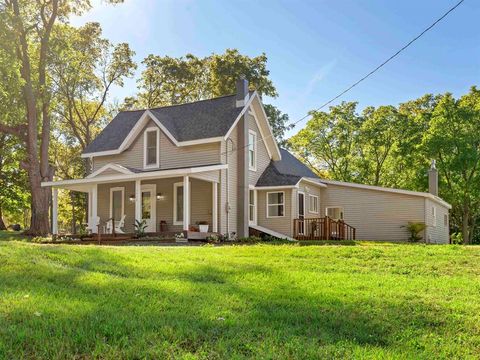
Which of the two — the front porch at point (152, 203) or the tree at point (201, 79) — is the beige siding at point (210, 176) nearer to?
the front porch at point (152, 203)

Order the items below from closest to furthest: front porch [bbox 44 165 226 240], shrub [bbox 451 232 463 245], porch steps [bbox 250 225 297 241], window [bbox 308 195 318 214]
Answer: front porch [bbox 44 165 226 240] < porch steps [bbox 250 225 297 241] < window [bbox 308 195 318 214] < shrub [bbox 451 232 463 245]

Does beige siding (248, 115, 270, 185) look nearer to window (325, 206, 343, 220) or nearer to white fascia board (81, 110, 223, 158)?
white fascia board (81, 110, 223, 158)

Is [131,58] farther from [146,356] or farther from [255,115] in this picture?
[146,356]

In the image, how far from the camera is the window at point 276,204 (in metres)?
24.5

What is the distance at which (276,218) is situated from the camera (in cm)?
2455

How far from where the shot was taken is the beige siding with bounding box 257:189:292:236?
24219 millimetres

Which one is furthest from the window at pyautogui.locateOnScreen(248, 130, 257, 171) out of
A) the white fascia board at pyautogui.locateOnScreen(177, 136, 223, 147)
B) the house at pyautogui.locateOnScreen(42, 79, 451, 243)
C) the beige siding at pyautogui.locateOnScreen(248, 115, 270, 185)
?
the white fascia board at pyautogui.locateOnScreen(177, 136, 223, 147)

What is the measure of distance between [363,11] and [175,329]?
12.9 metres

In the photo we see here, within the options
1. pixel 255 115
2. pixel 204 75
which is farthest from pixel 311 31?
pixel 204 75

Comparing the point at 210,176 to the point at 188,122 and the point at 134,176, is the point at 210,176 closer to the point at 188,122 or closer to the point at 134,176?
the point at 134,176

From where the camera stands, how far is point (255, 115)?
83.1 feet

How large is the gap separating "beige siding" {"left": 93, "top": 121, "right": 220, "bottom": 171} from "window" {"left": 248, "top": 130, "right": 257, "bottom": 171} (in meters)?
2.69

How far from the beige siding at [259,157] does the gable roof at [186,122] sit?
153 centimetres

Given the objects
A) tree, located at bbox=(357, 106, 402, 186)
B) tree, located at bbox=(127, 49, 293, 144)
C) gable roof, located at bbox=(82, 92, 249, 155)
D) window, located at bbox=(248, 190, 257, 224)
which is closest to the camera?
gable roof, located at bbox=(82, 92, 249, 155)
